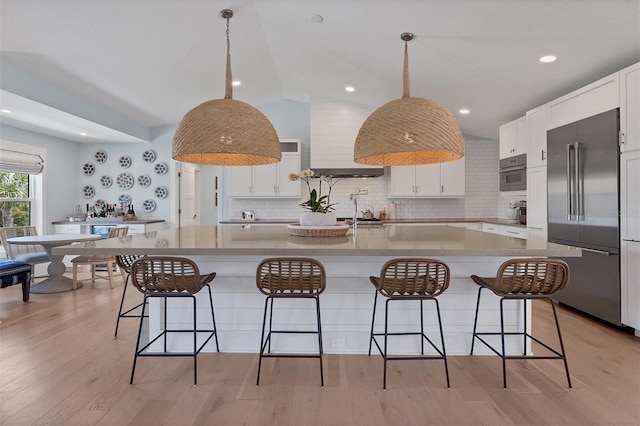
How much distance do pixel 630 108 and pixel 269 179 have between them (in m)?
4.42

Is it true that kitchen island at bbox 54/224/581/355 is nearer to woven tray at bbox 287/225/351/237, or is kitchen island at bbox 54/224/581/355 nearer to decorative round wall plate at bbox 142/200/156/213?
woven tray at bbox 287/225/351/237

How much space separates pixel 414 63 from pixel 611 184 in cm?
215

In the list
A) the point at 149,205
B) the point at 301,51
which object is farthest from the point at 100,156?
the point at 301,51

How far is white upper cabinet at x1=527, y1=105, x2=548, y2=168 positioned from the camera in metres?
3.97

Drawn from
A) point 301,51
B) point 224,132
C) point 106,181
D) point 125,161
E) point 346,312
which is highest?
point 301,51

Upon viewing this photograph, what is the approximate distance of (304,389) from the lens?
2.20 m

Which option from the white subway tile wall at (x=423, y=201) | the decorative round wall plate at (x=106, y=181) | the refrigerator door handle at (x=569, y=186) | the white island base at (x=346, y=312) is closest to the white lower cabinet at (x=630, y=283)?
the refrigerator door handle at (x=569, y=186)

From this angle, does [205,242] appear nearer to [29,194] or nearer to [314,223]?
[314,223]

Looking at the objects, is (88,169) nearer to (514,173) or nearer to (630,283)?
(514,173)

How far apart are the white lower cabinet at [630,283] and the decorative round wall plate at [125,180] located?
6.90 m

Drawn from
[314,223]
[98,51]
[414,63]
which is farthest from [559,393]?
[98,51]

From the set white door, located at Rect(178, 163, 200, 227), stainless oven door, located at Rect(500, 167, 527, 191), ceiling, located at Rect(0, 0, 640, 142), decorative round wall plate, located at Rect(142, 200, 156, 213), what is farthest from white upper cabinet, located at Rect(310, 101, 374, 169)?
decorative round wall plate, located at Rect(142, 200, 156, 213)

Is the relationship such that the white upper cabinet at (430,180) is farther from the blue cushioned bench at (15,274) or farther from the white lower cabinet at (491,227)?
the blue cushioned bench at (15,274)

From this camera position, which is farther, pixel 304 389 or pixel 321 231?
pixel 321 231
